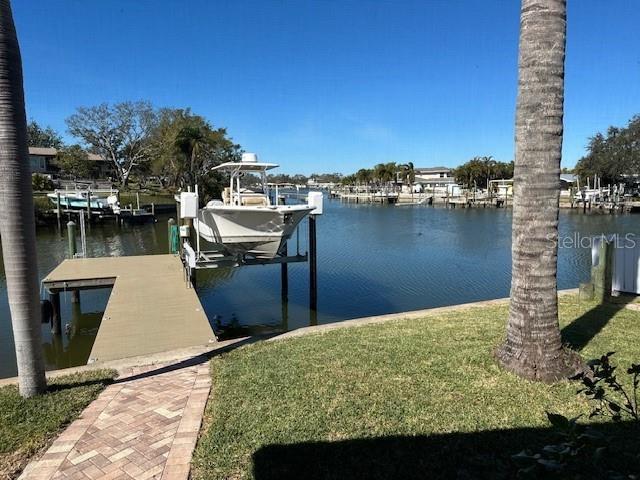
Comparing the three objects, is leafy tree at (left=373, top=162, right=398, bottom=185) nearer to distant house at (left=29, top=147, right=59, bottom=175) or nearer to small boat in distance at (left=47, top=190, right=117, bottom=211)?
distant house at (left=29, top=147, right=59, bottom=175)

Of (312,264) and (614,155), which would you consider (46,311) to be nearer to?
(312,264)

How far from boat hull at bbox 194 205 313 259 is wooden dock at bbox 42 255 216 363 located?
1554mm

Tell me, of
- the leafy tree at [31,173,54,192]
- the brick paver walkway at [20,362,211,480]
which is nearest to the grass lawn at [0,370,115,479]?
the brick paver walkway at [20,362,211,480]

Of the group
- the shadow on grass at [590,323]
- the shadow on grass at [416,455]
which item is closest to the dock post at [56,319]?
the shadow on grass at [416,455]

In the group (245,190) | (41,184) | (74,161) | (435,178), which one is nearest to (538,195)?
(245,190)

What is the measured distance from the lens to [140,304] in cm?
970

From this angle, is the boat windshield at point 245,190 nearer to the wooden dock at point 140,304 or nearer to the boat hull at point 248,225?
the boat hull at point 248,225

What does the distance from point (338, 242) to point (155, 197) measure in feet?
124

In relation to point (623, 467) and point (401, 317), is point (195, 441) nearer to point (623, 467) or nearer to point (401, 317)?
point (623, 467)

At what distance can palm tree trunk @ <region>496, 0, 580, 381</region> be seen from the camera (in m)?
4.49

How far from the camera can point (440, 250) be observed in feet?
81.6

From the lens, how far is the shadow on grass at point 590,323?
6017mm

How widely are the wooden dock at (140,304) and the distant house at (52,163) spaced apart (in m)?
Result: 61.3

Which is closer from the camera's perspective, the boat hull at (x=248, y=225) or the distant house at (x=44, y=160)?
the boat hull at (x=248, y=225)
